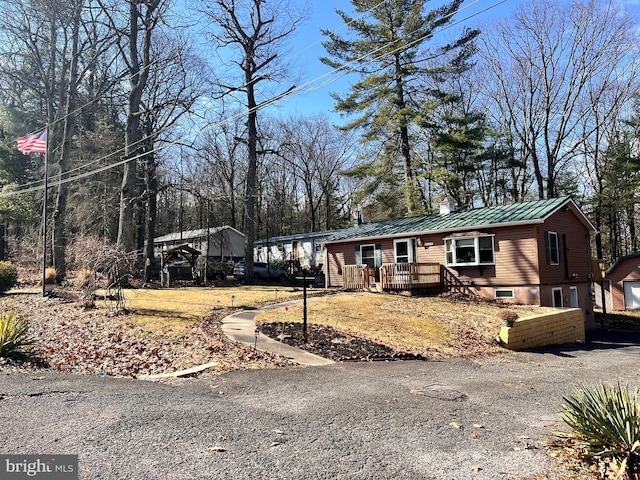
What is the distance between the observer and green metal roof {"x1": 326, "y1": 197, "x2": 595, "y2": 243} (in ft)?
60.8

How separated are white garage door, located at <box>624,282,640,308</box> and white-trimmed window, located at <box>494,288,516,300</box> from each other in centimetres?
1391

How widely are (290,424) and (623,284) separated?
29961mm

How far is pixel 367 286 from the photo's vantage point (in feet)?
71.2

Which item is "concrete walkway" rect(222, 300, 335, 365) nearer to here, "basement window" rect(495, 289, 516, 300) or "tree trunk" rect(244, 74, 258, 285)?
"basement window" rect(495, 289, 516, 300)

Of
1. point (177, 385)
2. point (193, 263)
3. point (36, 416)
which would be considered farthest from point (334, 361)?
point (193, 263)

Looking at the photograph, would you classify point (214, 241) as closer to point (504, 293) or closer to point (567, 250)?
point (504, 293)

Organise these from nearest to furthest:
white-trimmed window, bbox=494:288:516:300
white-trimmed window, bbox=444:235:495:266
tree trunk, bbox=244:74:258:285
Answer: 1. white-trimmed window, bbox=494:288:516:300
2. white-trimmed window, bbox=444:235:495:266
3. tree trunk, bbox=244:74:258:285

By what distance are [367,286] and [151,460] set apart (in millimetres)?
18183

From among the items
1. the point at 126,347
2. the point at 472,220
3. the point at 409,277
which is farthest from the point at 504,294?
the point at 126,347

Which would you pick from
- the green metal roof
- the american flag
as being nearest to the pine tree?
the green metal roof

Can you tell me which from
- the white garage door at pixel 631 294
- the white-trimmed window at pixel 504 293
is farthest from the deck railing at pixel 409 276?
the white garage door at pixel 631 294

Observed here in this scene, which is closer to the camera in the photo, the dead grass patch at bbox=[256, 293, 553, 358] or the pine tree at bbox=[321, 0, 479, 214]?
the dead grass patch at bbox=[256, 293, 553, 358]

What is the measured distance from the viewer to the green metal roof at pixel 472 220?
18547 mm

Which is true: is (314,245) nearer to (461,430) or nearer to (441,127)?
(441,127)
